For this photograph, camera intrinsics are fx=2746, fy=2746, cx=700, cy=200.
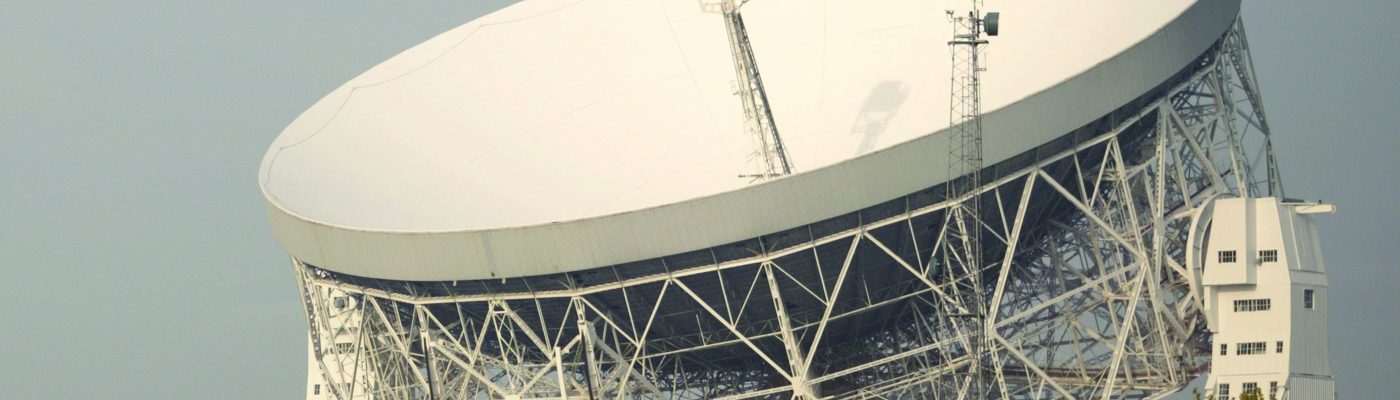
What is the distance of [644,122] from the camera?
7050cm

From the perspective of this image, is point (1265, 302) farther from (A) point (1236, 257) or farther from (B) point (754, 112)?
(B) point (754, 112)

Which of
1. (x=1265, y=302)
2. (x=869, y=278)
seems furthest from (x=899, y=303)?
(x=1265, y=302)

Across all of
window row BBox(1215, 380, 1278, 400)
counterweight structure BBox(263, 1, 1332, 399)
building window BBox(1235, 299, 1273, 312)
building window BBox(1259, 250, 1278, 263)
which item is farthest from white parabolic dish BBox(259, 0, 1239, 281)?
window row BBox(1215, 380, 1278, 400)

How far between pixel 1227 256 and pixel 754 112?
1168cm

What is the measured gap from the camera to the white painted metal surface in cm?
6334

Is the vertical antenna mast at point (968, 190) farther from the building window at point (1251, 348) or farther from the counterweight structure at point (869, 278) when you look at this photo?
the building window at point (1251, 348)

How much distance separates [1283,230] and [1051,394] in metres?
8.02

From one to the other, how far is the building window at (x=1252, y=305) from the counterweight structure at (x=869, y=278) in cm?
81

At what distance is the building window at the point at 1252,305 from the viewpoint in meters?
63.9

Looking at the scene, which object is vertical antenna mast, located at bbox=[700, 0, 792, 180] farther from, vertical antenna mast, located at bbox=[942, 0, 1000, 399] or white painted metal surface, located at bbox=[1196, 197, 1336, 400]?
white painted metal surface, located at bbox=[1196, 197, 1336, 400]

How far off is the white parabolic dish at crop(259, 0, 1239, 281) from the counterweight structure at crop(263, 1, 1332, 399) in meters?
0.12

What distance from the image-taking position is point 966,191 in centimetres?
6128

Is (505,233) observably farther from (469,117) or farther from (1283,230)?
(1283,230)

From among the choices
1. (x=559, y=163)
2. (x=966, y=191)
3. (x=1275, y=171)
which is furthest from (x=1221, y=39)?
(x=559, y=163)
